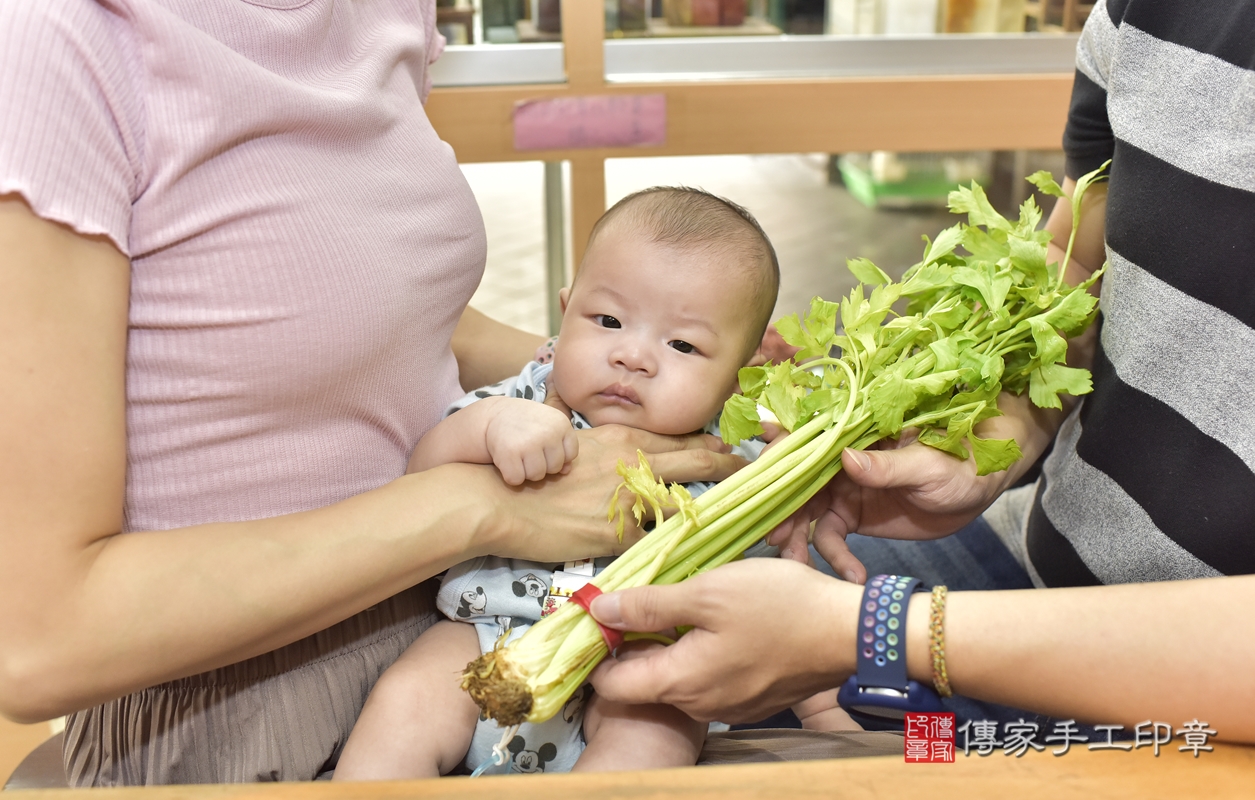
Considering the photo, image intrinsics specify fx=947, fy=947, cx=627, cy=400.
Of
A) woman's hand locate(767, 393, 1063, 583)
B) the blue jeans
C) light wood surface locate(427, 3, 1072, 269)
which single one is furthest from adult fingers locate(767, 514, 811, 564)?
light wood surface locate(427, 3, 1072, 269)

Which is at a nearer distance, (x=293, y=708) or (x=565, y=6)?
(x=293, y=708)

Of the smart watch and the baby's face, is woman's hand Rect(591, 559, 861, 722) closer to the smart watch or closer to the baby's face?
the smart watch

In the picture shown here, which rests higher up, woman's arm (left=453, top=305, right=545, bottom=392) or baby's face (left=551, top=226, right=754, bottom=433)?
baby's face (left=551, top=226, right=754, bottom=433)

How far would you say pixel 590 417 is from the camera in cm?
133

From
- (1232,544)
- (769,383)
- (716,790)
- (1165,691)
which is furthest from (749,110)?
(716,790)

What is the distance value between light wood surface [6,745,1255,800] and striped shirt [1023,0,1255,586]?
1.40ft

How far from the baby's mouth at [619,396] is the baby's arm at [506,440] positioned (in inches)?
4.7

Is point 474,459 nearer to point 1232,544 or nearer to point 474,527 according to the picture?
point 474,527

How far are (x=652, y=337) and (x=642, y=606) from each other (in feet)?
1.45

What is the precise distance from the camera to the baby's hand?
1124 millimetres

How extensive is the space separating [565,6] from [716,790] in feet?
7.54

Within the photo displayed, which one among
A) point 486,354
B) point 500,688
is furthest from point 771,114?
point 500,688

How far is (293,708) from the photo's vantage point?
110 centimetres

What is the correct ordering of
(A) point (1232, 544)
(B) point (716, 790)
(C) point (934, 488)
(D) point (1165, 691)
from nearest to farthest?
(B) point (716, 790) → (D) point (1165, 691) → (A) point (1232, 544) → (C) point (934, 488)
